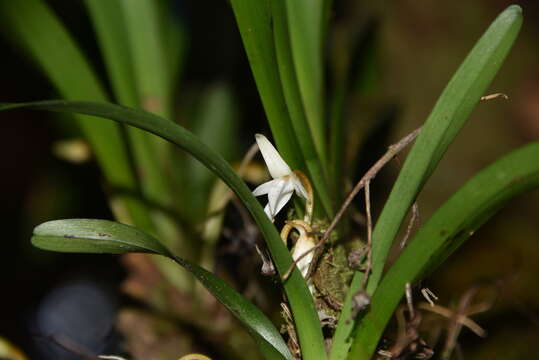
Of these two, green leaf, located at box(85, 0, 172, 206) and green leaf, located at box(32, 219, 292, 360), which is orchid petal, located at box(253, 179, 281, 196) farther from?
green leaf, located at box(85, 0, 172, 206)

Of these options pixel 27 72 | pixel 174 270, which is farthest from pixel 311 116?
pixel 27 72

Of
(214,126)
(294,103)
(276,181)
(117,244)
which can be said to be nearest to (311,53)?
(294,103)

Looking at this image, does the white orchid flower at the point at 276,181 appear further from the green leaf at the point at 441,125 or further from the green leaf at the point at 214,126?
the green leaf at the point at 214,126

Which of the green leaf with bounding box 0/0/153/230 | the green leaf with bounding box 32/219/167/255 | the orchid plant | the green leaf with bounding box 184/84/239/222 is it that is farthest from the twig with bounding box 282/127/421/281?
the green leaf with bounding box 184/84/239/222

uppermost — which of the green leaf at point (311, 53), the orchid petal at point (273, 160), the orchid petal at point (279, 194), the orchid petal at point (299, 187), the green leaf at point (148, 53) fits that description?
the green leaf at point (148, 53)

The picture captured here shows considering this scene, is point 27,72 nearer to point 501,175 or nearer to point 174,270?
point 174,270

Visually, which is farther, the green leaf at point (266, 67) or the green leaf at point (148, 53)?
the green leaf at point (148, 53)

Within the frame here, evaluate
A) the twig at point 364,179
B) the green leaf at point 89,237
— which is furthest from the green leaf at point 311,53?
the green leaf at point 89,237
